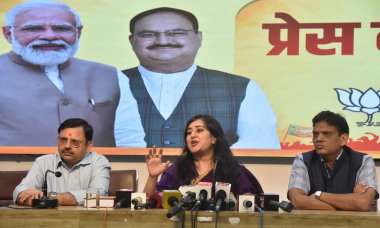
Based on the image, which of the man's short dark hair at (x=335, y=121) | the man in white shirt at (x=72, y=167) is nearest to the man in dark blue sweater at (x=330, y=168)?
the man's short dark hair at (x=335, y=121)

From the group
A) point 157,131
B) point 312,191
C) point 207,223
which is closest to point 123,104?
point 157,131

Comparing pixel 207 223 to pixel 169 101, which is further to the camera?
pixel 169 101

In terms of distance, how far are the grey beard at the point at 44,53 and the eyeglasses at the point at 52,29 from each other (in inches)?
2.5

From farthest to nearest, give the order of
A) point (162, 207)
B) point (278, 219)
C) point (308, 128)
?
point (308, 128), point (162, 207), point (278, 219)

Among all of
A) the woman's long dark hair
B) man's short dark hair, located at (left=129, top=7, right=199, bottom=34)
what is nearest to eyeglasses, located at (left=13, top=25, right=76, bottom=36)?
man's short dark hair, located at (left=129, top=7, right=199, bottom=34)

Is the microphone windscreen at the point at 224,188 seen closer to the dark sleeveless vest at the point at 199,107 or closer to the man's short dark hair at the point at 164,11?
the dark sleeveless vest at the point at 199,107

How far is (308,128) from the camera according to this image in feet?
14.9

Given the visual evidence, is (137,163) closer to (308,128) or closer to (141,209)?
(308,128)

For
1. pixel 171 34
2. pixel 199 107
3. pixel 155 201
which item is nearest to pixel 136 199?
pixel 155 201

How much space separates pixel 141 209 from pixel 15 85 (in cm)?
206

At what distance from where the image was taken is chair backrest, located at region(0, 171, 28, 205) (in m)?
4.12

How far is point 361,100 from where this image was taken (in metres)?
4.52

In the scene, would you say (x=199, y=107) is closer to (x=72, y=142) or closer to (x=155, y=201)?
(x=72, y=142)

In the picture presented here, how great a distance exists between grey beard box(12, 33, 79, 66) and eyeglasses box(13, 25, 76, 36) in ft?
0.21
